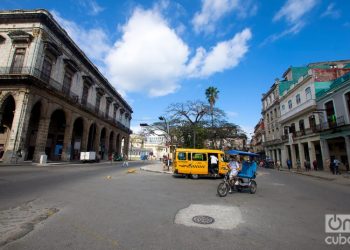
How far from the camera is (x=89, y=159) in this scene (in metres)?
30.9

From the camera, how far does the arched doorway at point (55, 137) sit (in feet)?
104

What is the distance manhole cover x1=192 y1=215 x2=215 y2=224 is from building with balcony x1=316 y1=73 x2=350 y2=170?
23786 millimetres

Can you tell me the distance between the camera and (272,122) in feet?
143

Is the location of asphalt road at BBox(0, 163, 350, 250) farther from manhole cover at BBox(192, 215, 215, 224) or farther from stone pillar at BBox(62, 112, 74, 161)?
stone pillar at BBox(62, 112, 74, 161)

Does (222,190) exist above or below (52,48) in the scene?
below

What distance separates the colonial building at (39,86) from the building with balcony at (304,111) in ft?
112

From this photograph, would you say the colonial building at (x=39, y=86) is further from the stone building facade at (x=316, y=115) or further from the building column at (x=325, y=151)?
the building column at (x=325, y=151)


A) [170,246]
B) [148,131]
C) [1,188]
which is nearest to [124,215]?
[170,246]

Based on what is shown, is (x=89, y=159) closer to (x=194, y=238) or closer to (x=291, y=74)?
(x=194, y=238)

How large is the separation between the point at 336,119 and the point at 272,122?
20846mm

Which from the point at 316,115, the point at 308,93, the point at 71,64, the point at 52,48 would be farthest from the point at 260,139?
the point at 52,48

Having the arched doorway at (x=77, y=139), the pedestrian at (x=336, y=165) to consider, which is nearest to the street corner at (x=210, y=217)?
the pedestrian at (x=336, y=165)

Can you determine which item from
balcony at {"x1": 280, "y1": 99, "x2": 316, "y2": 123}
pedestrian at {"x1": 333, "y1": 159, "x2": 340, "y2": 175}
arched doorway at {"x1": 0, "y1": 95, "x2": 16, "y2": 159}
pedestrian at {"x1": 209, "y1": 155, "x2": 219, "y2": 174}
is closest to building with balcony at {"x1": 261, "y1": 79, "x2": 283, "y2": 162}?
balcony at {"x1": 280, "y1": 99, "x2": 316, "y2": 123}

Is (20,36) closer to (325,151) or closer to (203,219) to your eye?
(203,219)
